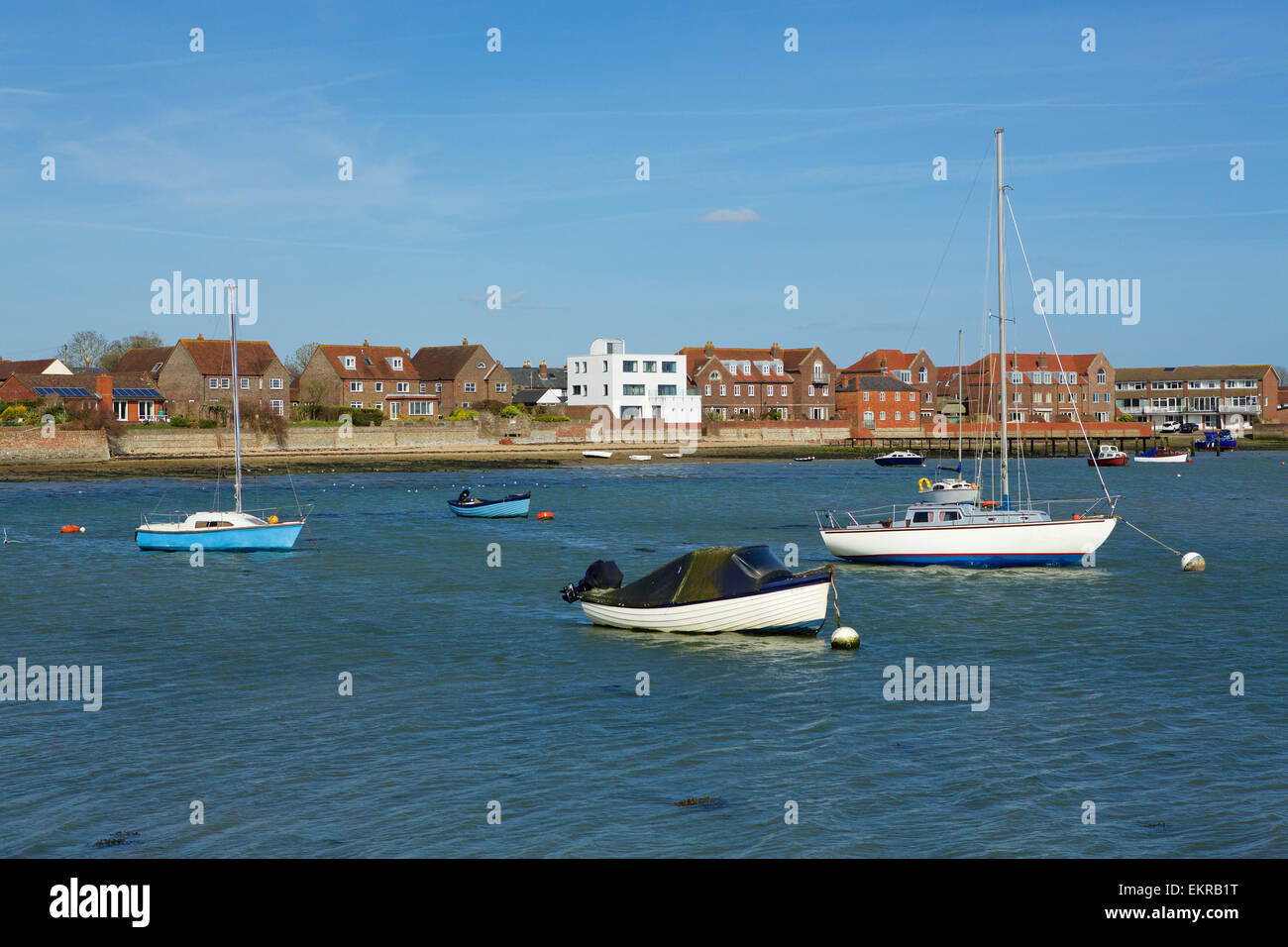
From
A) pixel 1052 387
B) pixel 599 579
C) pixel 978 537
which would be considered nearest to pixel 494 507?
pixel 978 537

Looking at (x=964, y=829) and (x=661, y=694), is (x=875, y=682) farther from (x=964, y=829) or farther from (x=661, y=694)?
(x=964, y=829)

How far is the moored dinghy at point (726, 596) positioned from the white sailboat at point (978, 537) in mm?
13872

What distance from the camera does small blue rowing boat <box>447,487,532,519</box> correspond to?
63656mm

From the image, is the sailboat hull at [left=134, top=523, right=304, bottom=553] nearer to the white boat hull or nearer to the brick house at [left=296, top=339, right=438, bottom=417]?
the white boat hull

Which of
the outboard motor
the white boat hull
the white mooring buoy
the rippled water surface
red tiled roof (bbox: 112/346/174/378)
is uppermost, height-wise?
red tiled roof (bbox: 112/346/174/378)

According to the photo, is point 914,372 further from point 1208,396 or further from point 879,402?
point 1208,396

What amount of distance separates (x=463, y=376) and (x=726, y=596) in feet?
416

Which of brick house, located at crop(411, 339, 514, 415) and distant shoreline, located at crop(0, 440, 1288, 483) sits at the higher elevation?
brick house, located at crop(411, 339, 514, 415)

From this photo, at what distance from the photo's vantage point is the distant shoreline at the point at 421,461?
97.8m

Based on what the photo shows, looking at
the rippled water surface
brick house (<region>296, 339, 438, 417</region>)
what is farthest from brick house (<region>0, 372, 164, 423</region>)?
the rippled water surface

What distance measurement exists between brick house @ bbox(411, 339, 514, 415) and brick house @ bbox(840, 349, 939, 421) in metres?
52.8
